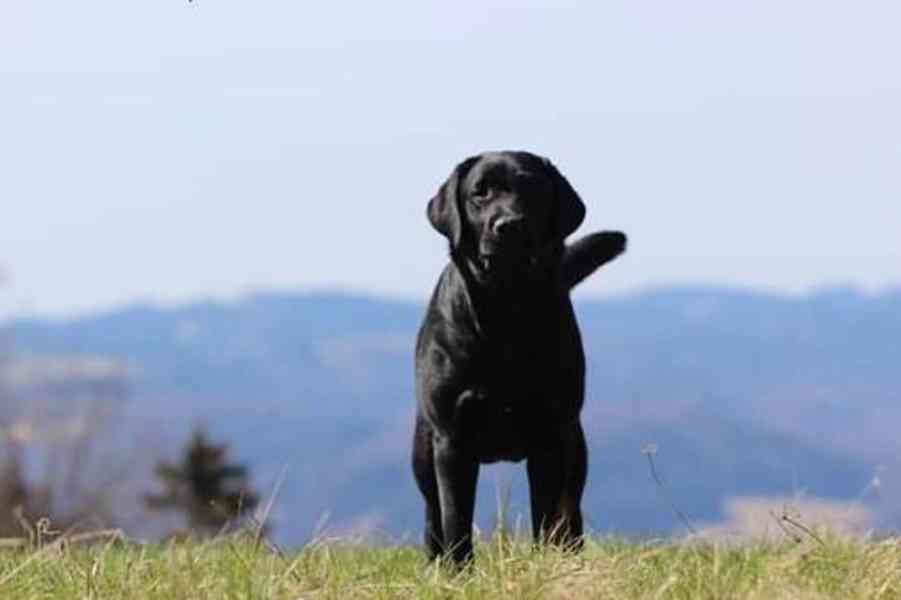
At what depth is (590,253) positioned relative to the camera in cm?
880

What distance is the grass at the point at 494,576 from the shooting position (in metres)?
6.20

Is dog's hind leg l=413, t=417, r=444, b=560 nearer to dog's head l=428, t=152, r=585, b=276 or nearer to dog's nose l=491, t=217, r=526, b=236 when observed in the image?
dog's head l=428, t=152, r=585, b=276

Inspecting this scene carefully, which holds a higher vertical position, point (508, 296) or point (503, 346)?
point (508, 296)

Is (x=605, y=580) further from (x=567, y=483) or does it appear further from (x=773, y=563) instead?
(x=567, y=483)

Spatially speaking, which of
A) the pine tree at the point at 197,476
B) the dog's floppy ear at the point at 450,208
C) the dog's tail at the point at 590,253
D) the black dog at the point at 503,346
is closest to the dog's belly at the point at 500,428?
the black dog at the point at 503,346

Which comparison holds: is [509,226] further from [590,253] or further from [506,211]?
[590,253]

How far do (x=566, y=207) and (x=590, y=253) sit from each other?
46.6 inches

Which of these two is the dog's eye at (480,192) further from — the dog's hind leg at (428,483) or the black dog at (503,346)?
the dog's hind leg at (428,483)

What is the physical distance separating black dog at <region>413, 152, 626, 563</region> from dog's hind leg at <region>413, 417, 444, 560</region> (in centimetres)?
21

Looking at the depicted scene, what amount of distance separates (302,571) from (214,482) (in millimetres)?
18015

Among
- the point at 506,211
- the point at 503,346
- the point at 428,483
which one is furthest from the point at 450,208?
the point at 428,483

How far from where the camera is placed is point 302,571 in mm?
6801

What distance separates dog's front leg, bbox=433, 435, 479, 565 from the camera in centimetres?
777

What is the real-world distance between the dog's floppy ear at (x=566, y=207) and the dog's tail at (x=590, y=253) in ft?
3.15
